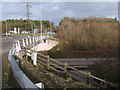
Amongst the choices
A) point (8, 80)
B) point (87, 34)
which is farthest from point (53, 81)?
point (87, 34)

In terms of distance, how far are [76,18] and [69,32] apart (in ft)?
3.26

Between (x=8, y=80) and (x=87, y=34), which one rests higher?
(x=87, y=34)

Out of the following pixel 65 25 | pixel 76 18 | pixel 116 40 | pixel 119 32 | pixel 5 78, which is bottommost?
pixel 5 78

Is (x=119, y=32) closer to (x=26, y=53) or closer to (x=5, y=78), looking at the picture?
(x=5, y=78)

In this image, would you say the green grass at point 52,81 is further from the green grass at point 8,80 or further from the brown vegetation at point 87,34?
the brown vegetation at point 87,34

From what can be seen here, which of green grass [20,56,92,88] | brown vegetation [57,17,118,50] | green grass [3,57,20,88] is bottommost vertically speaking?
green grass [20,56,92,88]

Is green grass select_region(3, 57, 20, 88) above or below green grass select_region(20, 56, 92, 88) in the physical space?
above

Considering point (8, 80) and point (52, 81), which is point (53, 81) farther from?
point (8, 80)

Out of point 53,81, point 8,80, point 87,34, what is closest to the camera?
point 8,80

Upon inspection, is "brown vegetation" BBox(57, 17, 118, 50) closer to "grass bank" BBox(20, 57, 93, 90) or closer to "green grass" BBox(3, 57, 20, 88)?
"grass bank" BBox(20, 57, 93, 90)

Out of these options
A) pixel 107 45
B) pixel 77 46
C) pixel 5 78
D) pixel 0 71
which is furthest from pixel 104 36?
pixel 0 71

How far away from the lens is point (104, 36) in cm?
345

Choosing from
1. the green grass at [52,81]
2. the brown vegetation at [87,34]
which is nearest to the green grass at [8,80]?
the green grass at [52,81]

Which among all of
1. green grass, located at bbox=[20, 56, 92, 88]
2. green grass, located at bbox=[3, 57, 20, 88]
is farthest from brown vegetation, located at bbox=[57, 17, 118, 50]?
green grass, located at bbox=[3, 57, 20, 88]
